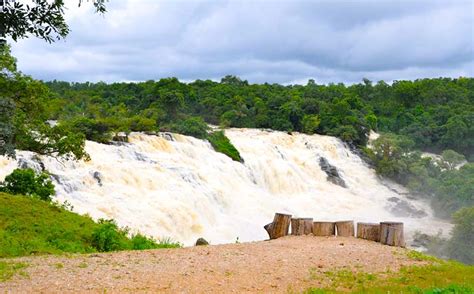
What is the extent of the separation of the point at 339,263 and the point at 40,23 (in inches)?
274

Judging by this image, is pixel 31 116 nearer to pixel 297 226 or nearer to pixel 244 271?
pixel 297 226

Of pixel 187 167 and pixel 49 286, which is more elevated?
pixel 187 167

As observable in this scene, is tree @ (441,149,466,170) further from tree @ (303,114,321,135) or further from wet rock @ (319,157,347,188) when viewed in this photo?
tree @ (303,114,321,135)

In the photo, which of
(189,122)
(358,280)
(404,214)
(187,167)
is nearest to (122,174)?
(187,167)

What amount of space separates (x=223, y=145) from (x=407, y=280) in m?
26.0

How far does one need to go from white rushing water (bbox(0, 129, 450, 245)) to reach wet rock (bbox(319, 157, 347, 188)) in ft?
1.27

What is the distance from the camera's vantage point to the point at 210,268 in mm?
10258

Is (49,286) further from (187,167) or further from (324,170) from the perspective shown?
(324,170)

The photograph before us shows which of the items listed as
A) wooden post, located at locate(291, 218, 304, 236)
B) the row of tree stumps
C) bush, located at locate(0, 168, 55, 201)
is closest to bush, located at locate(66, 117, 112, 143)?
bush, located at locate(0, 168, 55, 201)

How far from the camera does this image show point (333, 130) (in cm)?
4778

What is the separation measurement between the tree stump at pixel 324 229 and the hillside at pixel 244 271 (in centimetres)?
151

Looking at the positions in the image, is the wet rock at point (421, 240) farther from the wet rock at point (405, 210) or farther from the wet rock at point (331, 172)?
the wet rock at point (331, 172)

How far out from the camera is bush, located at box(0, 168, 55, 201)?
1811 centimetres

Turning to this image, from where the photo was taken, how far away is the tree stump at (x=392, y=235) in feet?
44.2
